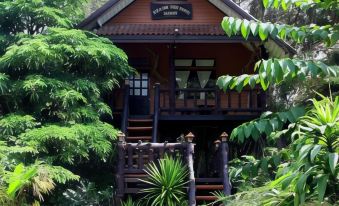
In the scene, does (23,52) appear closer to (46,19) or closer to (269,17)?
(46,19)

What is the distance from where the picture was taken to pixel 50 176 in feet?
30.6

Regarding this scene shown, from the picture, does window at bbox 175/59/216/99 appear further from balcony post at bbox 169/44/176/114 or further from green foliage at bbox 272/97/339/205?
green foliage at bbox 272/97/339/205

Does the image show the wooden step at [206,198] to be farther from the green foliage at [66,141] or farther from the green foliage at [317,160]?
the green foliage at [317,160]

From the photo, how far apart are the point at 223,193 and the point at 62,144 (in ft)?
11.1

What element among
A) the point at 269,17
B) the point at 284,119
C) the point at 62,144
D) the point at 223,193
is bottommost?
the point at 223,193

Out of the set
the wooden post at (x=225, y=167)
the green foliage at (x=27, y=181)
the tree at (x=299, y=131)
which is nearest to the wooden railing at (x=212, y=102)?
the wooden post at (x=225, y=167)

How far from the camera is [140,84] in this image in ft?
53.8

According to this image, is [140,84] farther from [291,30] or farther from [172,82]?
[291,30]

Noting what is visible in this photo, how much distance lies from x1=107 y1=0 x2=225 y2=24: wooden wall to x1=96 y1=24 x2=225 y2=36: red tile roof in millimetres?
358

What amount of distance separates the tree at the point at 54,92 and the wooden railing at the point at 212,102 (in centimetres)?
205

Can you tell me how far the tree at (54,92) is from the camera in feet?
33.4

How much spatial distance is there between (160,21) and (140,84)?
6.80 ft

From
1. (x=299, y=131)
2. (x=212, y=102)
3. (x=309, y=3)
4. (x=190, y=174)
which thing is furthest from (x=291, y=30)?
(x=212, y=102)

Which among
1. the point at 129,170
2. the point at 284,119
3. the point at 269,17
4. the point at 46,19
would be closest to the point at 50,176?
the point at 129,170
